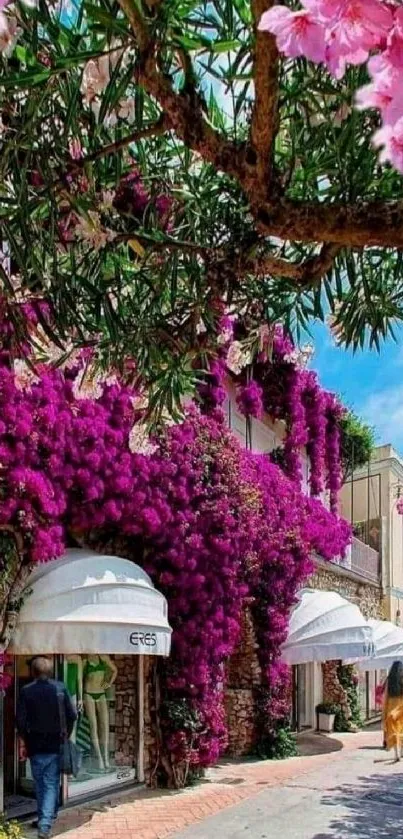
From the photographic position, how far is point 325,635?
17.9 metres

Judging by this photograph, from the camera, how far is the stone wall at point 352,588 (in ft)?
75.1

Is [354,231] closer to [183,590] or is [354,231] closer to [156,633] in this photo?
[156,633]

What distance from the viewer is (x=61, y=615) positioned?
10.7m

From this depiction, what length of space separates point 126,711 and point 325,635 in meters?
5.22

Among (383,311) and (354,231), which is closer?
(354,231)

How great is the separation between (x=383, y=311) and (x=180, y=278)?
1.35m

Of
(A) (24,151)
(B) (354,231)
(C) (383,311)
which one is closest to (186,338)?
(C) (383,311)

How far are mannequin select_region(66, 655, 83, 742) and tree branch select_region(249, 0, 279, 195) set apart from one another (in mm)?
10614

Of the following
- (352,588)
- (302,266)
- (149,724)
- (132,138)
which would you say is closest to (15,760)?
(149,724)

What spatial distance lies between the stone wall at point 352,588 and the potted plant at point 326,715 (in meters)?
2.99

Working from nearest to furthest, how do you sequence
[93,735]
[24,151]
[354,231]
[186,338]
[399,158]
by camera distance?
[399,158], [354,231], [24,151], [186,338], [93,735]

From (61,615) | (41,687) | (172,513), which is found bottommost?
(41,687)

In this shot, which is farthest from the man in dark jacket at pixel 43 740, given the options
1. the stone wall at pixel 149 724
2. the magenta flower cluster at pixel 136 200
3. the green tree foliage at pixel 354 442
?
the green tree foliage at pixel 354 442

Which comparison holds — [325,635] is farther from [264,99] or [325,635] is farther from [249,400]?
[264,99]
